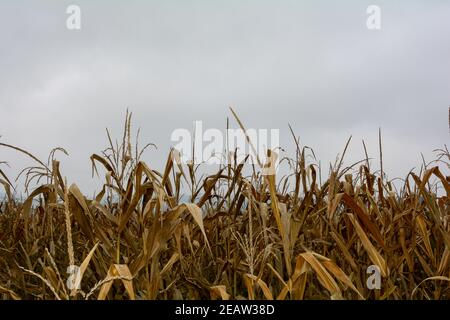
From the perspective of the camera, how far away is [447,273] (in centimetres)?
246

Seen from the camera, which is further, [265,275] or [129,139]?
[265,275]

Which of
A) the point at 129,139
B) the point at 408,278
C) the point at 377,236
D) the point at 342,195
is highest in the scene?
the point at 129,139

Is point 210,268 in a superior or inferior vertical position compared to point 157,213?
inferior

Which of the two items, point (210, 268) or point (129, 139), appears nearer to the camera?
point (129, 139)

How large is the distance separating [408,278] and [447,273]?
0.24 metres

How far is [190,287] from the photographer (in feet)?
7.78

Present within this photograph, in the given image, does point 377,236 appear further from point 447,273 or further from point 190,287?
point 190,287
